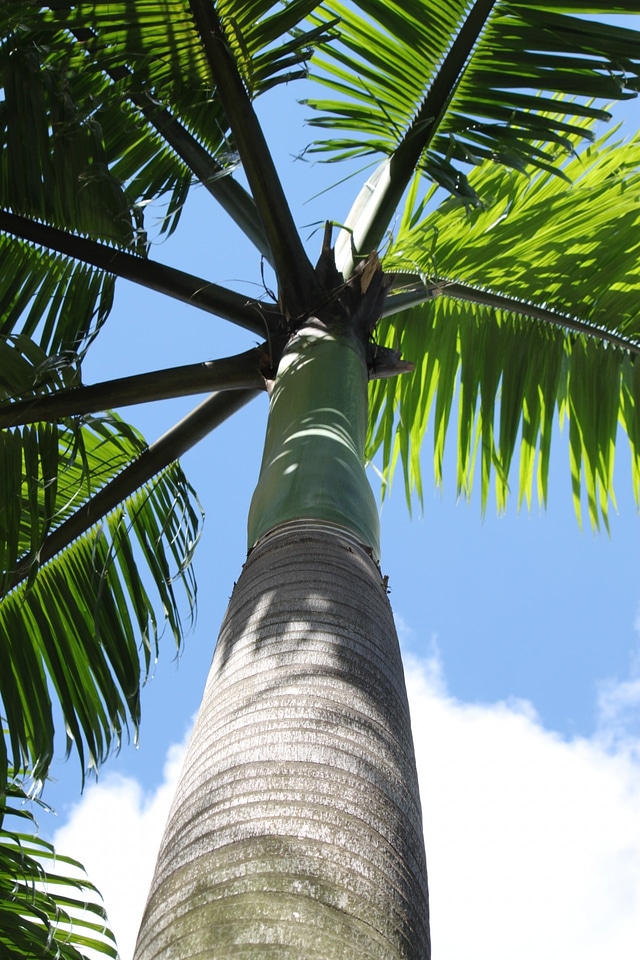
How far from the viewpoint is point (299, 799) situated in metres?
1.07

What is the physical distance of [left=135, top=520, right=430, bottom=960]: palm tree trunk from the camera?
3.05 ft

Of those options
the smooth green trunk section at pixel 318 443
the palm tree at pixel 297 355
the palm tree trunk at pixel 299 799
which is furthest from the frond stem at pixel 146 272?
the palm tree trunk at pixel 299 799

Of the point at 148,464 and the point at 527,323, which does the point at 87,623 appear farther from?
the point at 527,323

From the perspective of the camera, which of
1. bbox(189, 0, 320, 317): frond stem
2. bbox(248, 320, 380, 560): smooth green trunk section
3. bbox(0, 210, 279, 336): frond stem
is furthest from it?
bbox(0, 210, 279, 336): frond stem

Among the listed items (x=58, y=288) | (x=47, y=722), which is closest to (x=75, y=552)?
(x=47, y=722)

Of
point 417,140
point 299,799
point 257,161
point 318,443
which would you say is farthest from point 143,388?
point 299,799

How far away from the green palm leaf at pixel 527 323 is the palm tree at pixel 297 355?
0.04 feet

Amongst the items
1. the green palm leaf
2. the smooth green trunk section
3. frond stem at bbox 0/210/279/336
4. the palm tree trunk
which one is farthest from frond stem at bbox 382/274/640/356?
the palm tree trunk

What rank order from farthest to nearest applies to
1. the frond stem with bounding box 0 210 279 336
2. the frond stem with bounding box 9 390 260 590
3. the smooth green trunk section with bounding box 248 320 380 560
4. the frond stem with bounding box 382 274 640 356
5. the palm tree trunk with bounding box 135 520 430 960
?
the frond stem with bounding box 382 274 640 356 → the frond stem with bounding box 9 390 260 590 → the frond stem with bounding box 0 210 279 336 → the smooth green trunk section with bounding box 248 320 380 560 → the palm tree trunk with bounding box 135 520 430 960

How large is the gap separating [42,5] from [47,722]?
7.47 feet

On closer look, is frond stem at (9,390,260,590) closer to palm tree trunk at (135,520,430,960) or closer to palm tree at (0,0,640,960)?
palm tree at (0,0,640,960)

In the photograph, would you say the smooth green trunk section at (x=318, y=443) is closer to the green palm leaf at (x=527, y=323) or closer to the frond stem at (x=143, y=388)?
the frond stem at (x=143, y=388)

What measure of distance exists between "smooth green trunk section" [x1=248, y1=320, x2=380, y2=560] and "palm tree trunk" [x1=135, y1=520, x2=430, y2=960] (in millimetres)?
272

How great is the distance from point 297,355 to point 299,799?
56.2 inches
